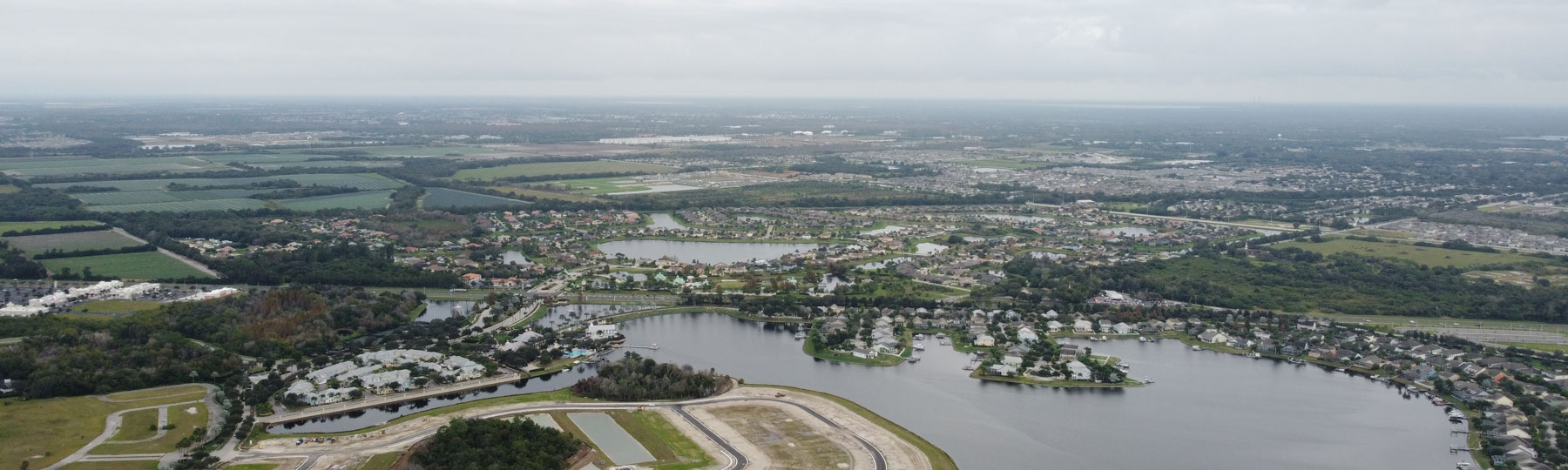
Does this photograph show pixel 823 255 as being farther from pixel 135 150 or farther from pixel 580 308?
pixel 135 150

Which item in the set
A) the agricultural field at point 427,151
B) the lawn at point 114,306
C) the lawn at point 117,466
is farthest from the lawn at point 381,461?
the agricultural field at point 427,151

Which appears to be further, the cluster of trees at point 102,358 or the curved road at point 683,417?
the cluster of trees at point 102,358

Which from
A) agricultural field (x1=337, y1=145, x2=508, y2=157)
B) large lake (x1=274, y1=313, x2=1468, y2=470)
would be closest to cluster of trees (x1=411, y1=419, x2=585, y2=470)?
large lake (x1=274, y1=313, x2=1468, y2=470)

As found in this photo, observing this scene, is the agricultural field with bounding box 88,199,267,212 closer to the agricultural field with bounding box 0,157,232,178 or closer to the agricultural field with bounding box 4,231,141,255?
the agricultural field with bounding box 4,231,141,255

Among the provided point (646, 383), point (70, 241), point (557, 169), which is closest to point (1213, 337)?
point (646, 383)

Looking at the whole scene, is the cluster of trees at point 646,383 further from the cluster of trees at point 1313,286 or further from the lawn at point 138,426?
the cluster of trees at point 1313,286

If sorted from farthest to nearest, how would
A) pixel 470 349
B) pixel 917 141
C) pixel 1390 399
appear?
pixel 917 141, pixel 470 349, pixel 1390 399

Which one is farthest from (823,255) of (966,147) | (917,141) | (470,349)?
(917,141)
